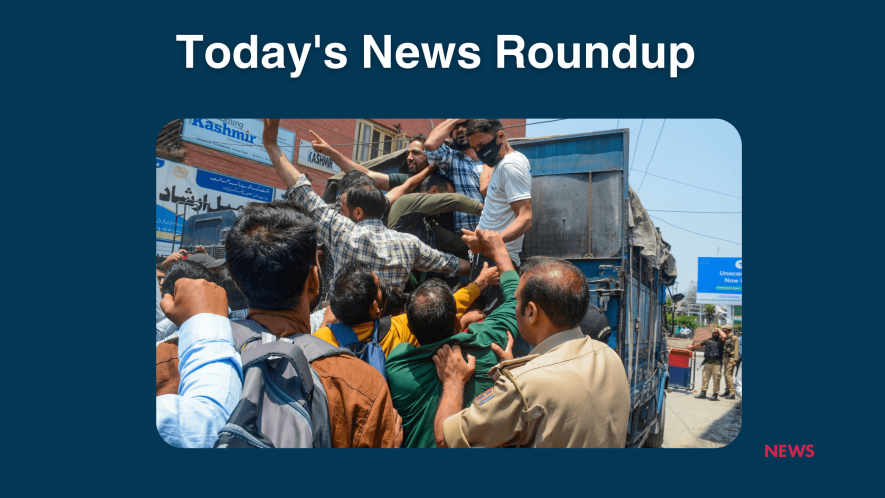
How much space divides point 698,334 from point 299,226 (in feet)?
6.59

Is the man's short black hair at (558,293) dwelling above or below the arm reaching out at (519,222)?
below

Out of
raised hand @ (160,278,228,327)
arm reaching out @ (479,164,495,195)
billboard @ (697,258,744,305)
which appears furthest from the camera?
arm reaching out @ (479,164,495,195)

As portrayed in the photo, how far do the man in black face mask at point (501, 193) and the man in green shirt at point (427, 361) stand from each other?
432mm

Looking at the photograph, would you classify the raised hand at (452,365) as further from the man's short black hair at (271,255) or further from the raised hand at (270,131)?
the raised hand at (270,131)

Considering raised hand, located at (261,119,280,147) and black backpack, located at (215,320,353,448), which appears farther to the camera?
raised hand, located at (261,119,280,147)

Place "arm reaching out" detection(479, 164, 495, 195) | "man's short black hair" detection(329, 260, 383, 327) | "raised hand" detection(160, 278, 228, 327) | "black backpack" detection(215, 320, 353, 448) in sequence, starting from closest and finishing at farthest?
"black backpack" detection(215, 320, 353, 448), "raised hand" detection(160, 278, 228, 327), "man's short black hair" detection(329, 260, 383, 327), "arm reaching out" detection(479, 164, 495, 195)

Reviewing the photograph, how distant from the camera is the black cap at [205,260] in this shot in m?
2.34

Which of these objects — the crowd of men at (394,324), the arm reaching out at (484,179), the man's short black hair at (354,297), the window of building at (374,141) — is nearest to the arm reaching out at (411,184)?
the crowd of men at (394,324)

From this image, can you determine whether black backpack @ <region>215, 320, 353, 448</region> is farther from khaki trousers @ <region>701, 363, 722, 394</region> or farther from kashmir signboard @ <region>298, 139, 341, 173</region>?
khaki trousers @ <region>701, 363, 722, 394</region>

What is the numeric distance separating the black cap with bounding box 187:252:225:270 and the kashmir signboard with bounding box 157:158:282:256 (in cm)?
16

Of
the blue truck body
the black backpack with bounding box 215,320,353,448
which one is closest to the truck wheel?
the blue truck body

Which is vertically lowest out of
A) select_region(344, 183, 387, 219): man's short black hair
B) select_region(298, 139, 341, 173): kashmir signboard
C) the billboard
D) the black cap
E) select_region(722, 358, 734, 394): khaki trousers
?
select_region(722, 358, 734, 394): khaki trousers

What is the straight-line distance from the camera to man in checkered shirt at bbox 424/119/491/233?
2531 millimetres

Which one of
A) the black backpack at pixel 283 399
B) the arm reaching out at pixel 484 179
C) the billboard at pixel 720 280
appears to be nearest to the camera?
the black backpack at pixel 283 399
